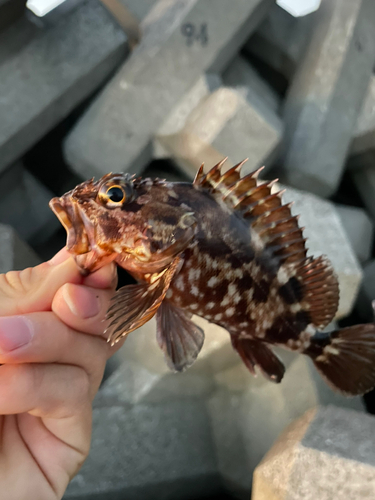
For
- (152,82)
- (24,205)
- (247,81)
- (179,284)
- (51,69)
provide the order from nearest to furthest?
(179,284), (51,69), (152,82), (24,205), (247,81)

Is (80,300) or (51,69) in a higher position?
(80,300)

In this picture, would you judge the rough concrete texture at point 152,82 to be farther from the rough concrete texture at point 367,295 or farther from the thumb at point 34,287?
the rough concrete texture at point 367,295

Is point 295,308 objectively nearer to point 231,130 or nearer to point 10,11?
point 231,130

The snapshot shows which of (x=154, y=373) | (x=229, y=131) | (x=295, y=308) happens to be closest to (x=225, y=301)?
(x=295, y=308)

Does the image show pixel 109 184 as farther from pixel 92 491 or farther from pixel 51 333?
pixel 92 491

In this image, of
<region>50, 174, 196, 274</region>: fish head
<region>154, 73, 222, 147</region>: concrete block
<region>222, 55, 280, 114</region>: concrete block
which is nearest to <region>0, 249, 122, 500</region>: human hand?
<region>50, 174, 196, 274</region>: fish head

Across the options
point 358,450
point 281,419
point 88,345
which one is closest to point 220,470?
point 281,419

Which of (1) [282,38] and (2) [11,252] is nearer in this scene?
(2) [11,252]
